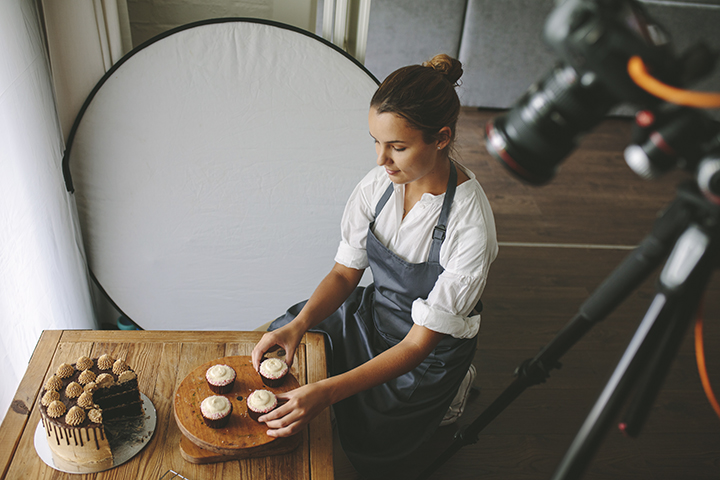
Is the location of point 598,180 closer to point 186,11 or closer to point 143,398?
point 186,11

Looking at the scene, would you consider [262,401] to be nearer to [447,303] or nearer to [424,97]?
[447,303]

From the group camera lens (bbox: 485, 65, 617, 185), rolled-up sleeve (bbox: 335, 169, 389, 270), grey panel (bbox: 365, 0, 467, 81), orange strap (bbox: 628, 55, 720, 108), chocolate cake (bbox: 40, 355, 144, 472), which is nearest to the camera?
orange strap (bbox: 628, 55, 720, 108)

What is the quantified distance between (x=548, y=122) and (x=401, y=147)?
2.14 ft

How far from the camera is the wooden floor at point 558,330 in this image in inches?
69.0

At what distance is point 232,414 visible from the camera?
3.38 ft

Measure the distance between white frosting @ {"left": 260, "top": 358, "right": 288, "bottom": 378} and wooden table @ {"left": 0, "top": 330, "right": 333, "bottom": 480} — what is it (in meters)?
0.08

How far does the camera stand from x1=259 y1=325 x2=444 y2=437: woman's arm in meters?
1.00

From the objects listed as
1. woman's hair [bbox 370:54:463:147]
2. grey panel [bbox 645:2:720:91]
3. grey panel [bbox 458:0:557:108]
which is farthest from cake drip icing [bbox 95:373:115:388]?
grey panel [bbox 645:2:720:91]

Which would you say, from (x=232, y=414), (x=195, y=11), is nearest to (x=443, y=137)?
(x=232, y=414)

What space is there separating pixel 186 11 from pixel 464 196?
3.52 ft

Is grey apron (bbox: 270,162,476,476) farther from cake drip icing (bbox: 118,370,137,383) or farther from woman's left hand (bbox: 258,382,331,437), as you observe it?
cake drip icing (bbox: 118,370,137,383)

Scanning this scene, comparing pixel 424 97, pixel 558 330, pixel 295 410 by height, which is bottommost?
pixel 558 330

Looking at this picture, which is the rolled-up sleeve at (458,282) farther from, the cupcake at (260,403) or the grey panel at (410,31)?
the grey panel at (410,31)

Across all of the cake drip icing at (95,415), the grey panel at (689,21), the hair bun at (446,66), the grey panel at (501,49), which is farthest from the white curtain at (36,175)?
the grey panel at (689,21)
